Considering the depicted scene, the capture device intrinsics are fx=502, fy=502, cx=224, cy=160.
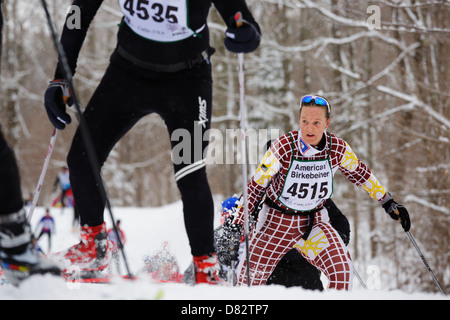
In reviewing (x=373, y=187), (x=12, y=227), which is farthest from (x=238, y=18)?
(x=373, y=187)

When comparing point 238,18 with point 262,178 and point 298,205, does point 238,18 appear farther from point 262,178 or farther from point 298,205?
point 298,205

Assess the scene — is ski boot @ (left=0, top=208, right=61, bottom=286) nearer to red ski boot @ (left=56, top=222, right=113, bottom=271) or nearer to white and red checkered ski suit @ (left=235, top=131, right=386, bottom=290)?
red ski boot @ (left=56, top=222, right=113, bottom=271)

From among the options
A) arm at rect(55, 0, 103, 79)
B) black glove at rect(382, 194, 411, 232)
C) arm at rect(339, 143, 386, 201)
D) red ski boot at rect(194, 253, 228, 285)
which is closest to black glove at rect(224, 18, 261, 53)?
arm at rect(55, 0, 103, 79)

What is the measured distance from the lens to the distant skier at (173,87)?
2498 mm

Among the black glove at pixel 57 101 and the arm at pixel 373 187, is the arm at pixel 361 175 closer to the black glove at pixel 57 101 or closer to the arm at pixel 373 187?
the arm at pixel 373 187

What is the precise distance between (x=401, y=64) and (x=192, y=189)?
1155 cm

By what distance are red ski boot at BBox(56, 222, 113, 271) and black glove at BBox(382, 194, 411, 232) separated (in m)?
2.32

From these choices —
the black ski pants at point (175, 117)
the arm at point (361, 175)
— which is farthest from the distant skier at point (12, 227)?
the arm at point (361, 175)

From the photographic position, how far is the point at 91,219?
274cm

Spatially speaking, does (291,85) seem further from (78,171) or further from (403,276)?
(78,171)

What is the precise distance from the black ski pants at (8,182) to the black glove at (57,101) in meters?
0.78

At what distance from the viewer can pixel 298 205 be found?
3.79m

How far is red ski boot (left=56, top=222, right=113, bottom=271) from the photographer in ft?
9.00

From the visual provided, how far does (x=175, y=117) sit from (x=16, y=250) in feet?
3.21
